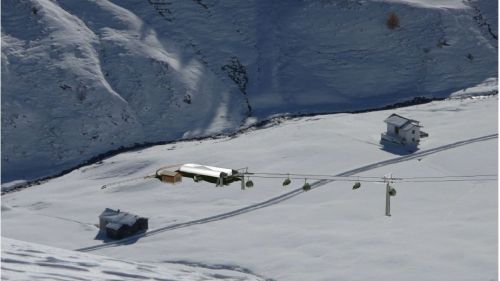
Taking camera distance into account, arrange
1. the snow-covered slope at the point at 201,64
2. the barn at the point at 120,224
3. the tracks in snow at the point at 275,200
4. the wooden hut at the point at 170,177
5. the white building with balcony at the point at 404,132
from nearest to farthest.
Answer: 1. the wooden hut at the point at 170,177
2. the barn at the point at 120,224
3. the tracks in snow at the point at 275,200
4. the white building with balcony at the point at 404,132
5. the snow-covered slope at the point at 201,64

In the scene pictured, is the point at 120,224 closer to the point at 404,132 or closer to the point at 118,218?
the point at 118,218

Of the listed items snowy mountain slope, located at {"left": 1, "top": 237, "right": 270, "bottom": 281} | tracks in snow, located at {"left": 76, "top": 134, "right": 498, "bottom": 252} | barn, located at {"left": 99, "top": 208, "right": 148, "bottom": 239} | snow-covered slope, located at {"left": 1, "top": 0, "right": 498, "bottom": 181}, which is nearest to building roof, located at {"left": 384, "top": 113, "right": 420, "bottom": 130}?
tracks in snow, located at {"left": 76, "top": 134, "right": 498, "bottom": 252}

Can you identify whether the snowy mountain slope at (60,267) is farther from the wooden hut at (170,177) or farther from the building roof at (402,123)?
the building roof at (402,123)

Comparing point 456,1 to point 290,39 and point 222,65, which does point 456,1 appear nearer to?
point 290,39

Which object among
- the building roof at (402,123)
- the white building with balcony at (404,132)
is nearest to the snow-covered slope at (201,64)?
the building roof at (402,123)

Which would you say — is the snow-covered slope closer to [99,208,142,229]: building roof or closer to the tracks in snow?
the tracks in snow

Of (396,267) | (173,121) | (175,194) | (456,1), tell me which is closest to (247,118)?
(173,121)
